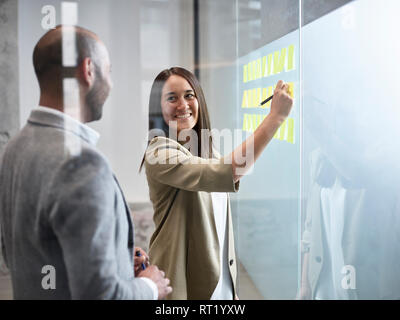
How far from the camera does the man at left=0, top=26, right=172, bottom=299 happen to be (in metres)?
0.80

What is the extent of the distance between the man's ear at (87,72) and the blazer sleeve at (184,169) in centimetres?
28

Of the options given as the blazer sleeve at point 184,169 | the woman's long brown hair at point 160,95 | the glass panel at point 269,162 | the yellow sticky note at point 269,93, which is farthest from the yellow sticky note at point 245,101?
the blazer sleeve at point 184,169

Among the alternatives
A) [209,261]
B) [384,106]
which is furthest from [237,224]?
[384,106]

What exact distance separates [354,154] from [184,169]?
0.80 metres

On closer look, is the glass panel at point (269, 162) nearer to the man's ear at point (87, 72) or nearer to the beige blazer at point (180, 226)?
the beige blazer at point (180, 226)

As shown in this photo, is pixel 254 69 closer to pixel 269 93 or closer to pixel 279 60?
pixel 279 60

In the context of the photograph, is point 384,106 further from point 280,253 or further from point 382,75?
point 280,253

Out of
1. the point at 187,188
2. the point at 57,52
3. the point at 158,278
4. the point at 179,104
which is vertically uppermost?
the point at 57,52

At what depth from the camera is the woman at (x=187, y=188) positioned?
43.6 inches

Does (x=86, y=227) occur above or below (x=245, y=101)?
below

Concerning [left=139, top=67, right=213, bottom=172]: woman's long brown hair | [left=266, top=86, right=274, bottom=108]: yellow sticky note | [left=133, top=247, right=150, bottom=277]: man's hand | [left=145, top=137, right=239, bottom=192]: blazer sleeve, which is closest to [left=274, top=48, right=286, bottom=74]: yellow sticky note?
[left=266, top=86, right=274, bottom=108]: yellow sticky note

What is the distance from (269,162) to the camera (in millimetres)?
1523

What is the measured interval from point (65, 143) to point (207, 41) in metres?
0.89

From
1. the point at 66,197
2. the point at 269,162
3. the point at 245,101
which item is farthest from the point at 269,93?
the point at 66,197
